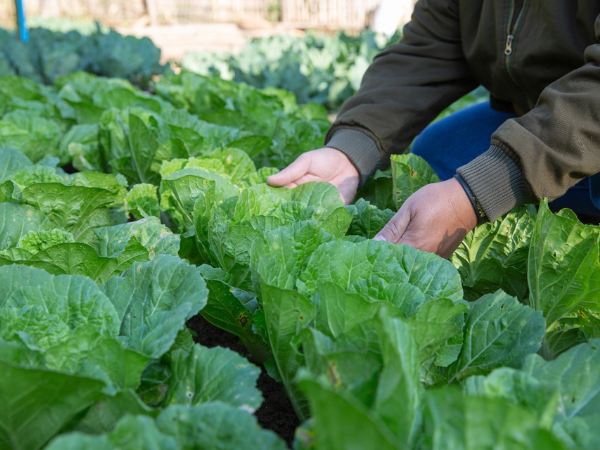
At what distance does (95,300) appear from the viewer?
1350 mm

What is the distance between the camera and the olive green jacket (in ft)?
5.49

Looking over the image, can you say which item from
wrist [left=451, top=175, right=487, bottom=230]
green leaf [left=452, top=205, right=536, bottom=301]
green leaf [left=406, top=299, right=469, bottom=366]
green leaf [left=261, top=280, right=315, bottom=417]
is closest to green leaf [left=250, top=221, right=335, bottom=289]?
green leaf [left=261, top=280, right=315, bottom=417]

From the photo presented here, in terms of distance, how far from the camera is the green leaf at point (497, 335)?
1.42 meters

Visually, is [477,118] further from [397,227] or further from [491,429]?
[491,429]

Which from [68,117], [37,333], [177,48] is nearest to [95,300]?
[37,333]

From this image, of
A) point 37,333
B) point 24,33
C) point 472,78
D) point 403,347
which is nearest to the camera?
point 403,347

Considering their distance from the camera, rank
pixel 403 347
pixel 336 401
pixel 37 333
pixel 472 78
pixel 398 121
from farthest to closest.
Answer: pixel 472 78 < pixel 398 121 < pixel 37 333 < pixel 403 347 < pixel 336 401

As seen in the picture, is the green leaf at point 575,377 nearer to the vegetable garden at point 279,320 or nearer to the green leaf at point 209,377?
the vegetable garden at point 279,320

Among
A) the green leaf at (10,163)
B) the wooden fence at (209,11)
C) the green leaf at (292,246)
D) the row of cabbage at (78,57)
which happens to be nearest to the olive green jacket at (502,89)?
the green leaf at (292,246)

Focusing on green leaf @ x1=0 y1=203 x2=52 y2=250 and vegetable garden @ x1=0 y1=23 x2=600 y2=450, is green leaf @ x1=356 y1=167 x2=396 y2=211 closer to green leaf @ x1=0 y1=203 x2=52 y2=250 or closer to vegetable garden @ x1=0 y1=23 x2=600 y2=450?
vegetable garden @ x1=0 y1=23 x2=600 y2=450

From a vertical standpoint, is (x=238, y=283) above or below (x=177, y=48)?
above

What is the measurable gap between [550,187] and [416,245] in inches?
17.9

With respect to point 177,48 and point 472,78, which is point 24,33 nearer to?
point 472,78

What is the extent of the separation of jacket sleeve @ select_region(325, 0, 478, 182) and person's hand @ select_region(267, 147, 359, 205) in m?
0.05
